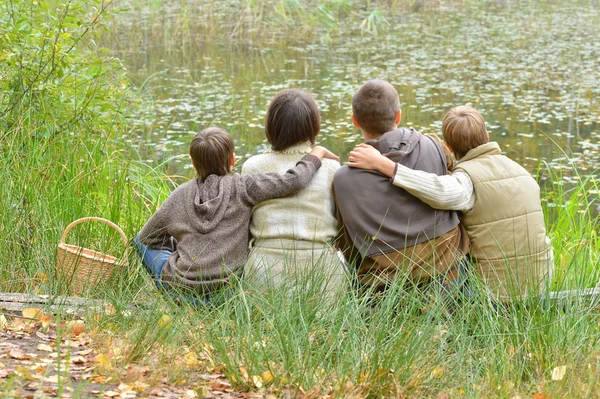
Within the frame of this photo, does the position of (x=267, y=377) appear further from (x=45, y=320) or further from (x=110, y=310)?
(x=45, y=320)

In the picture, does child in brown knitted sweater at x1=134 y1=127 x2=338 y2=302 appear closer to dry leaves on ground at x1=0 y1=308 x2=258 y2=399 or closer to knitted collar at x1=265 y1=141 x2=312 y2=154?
knitted collar at x1=265 y1=141 x2=312 y2=154

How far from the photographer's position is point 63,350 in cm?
280

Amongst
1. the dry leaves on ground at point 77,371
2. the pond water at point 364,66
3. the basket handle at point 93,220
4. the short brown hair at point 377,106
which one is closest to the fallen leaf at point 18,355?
the dry leaves on ground at point 77,371

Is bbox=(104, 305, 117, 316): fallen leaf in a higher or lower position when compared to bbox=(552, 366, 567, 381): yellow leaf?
higher

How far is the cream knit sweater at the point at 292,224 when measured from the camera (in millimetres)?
3389

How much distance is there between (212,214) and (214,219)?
2 centimetres

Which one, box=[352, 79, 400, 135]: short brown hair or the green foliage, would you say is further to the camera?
the green foliage

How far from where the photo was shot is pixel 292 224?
3.45 meters

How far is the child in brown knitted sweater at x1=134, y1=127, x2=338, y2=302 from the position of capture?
340 cm

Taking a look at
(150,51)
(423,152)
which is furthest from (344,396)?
(150,51)

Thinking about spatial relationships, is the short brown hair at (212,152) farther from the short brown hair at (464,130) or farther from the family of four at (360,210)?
the short brown hair at (464,130)

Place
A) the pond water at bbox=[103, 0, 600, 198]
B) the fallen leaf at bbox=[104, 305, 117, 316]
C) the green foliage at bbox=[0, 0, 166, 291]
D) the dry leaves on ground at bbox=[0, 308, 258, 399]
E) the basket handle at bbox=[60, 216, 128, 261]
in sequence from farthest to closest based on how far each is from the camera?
the pond water at bbox=[103, 0, 600, 198] → the green foliage at bbox=[0, 0, 166, 291] → the basket handle at bbox=[60, 216, 128, 261] → the fallen leaf at bbox=[104, 305, 117, 316] → the dry leaves on ground at bbox=[0, 308, 258, 399]

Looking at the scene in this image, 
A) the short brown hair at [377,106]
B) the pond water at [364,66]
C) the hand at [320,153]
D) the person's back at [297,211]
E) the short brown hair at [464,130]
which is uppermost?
the short brown hair at [377,106]

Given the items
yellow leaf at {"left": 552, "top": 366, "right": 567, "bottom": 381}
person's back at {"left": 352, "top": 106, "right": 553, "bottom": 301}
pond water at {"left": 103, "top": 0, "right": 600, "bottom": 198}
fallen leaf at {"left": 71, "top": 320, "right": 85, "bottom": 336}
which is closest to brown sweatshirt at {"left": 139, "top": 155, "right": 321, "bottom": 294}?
person's back at {"left": 352, "top": 106, "right": 553, "bottom": 301}
